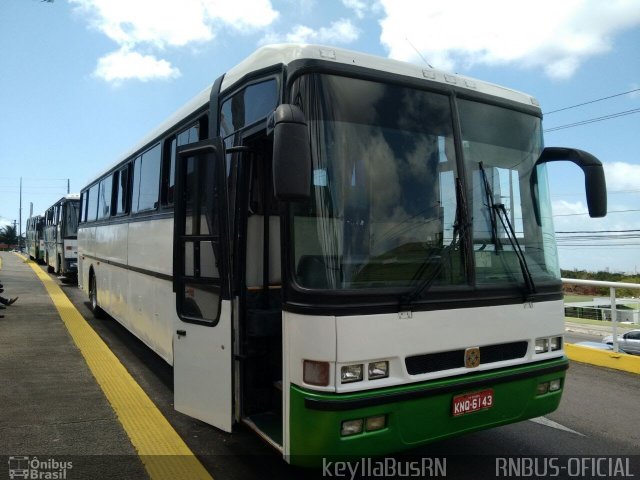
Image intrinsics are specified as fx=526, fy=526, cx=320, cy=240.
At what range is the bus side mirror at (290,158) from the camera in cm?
291

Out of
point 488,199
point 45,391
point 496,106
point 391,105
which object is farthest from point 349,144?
point 45,391

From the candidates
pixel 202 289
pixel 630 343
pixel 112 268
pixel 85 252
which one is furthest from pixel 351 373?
pixel 85 252

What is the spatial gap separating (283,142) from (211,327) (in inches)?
67.6

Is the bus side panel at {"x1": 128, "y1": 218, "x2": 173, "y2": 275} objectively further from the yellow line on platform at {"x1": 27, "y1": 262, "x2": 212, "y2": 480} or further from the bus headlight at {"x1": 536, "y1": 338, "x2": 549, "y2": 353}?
the bus headlight at {"x1": 536, "y1": 338, "x2": 549, "y2": 353}

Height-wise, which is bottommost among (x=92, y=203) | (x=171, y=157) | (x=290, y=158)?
(x=290, y=158)

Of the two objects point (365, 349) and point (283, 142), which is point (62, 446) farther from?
point (283, 142)

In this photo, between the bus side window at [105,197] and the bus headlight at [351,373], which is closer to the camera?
the bus headlight at [351,373]

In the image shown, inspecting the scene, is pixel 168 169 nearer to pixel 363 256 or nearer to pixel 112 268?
pixel 363 256

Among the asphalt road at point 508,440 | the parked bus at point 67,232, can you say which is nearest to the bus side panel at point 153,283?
the asphalt road at point 508,440

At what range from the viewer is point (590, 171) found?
4.18 metres

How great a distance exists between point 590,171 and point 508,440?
7.72ft

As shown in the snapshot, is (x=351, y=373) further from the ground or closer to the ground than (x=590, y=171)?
closer to the ground
